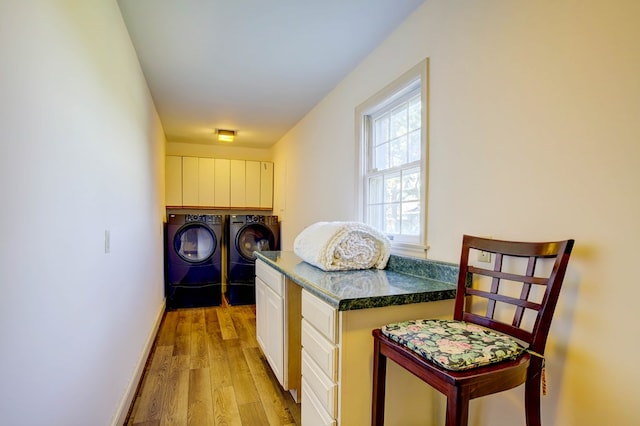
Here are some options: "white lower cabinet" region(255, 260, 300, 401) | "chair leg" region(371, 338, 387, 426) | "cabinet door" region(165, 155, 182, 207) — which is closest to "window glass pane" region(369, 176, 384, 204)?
"white lower cabinet" region(255, 260, 300, 401)

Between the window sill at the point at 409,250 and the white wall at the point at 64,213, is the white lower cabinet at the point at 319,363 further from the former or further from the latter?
the white wall at the point at 64,213

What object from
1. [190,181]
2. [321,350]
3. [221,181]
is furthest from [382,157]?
[190,181]

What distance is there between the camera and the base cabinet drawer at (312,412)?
1.42 m

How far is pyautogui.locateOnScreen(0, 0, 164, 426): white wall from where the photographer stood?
0.81 metres

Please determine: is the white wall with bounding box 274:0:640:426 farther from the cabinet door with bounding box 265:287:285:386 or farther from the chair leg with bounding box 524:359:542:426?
the cabinet door with bounding box 265:287:285:386

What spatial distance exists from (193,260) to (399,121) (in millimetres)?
3382

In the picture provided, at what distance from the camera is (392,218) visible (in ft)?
7.18

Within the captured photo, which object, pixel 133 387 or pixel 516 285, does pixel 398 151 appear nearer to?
pixel 516 285

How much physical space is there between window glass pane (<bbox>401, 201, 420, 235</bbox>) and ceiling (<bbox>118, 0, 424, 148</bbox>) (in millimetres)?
1107

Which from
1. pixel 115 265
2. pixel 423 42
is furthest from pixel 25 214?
pixel 423 42

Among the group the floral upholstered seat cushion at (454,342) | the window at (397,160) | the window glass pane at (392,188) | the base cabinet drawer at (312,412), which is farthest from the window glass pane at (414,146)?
the base cabinet drawer at (312,412)

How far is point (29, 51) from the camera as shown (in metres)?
0.88

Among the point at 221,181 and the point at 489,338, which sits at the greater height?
the point at 221,181

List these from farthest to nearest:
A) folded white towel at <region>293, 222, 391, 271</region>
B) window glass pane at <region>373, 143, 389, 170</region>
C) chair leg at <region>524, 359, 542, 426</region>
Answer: window glass pane at <region>373, 143, 389, 170</region> → folded white towel at <region>293, 222, 391, 271</region> → chair leg at <region>524, 359, 542, 426</region>
